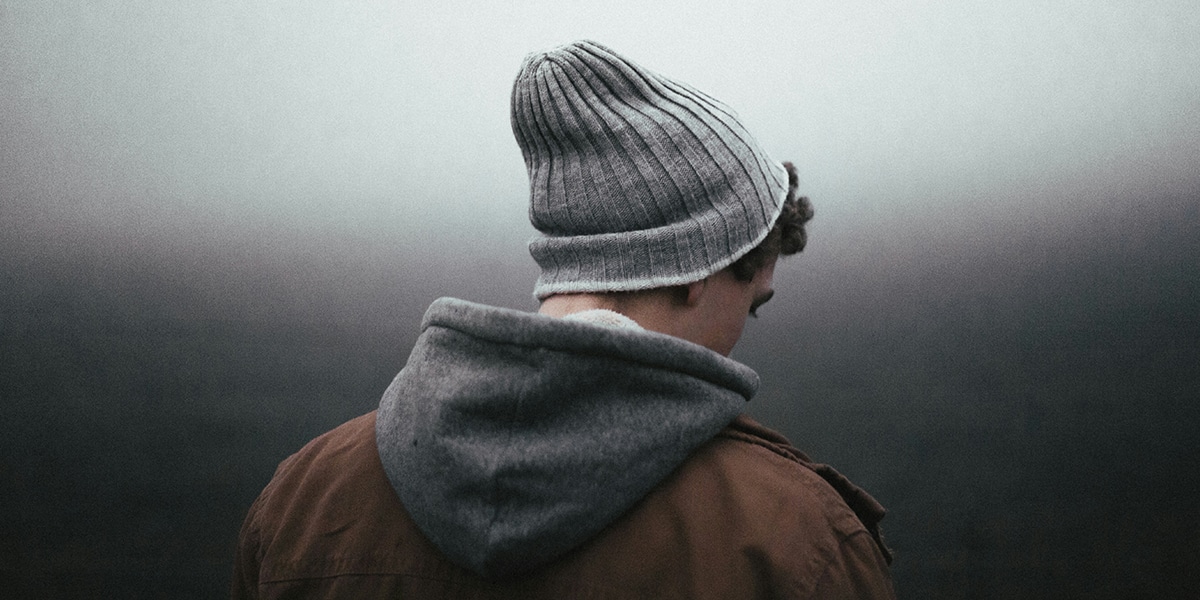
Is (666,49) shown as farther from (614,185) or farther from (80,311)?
(80,311)

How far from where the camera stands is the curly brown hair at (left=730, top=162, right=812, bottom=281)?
736 mm

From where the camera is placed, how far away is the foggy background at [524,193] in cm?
121

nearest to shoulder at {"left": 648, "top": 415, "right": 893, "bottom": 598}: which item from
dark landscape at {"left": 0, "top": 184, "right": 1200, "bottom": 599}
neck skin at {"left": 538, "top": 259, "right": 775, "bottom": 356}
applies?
neck skin at {"left": 538, "top": 259, "right": 775, "bottom": 356}

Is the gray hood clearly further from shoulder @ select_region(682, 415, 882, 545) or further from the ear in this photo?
the ear

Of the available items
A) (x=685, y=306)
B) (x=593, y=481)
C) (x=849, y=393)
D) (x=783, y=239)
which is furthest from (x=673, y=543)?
(x=849, y=393)

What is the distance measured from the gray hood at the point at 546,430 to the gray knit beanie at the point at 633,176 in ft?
0.59

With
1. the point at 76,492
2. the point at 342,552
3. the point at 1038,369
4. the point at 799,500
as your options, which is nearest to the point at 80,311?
the point at 76,492

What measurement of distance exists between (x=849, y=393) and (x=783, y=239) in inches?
22.4

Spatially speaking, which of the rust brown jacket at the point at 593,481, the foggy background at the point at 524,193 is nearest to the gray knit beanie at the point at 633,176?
the rust brown jacket at the point at 593,481

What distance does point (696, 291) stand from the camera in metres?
0.71

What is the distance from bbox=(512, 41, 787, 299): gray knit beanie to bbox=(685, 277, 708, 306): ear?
2 centimetres

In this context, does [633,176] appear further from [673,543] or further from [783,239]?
[673,543]

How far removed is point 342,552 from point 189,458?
0.79m

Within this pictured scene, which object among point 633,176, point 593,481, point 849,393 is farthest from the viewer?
point 849,393
